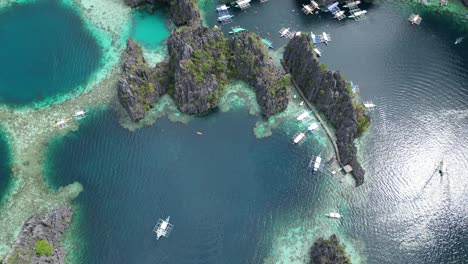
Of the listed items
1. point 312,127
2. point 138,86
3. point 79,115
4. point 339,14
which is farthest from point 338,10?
point 79,115

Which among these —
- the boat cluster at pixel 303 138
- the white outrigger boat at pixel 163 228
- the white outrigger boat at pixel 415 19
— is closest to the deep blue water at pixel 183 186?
the white outrigger boat at pixel 163 228

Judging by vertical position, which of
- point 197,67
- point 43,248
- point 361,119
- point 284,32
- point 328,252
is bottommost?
point 43,248

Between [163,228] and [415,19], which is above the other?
[415,19]

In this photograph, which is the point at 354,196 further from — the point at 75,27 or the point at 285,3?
the point at 75,27

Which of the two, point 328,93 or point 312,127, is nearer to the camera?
point 328,93

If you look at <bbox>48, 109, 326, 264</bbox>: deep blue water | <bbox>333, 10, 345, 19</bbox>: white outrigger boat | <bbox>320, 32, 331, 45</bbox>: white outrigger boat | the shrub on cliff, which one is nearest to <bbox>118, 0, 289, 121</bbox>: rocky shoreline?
<bbox>48, 109, 326, 264</bbox>: deep blue water

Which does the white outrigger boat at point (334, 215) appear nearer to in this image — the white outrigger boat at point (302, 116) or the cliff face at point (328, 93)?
the cliff face at point (328, 93)

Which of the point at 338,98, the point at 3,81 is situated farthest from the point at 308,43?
the point at 3,81

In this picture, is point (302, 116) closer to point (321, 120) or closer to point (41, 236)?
point (321, 120)
